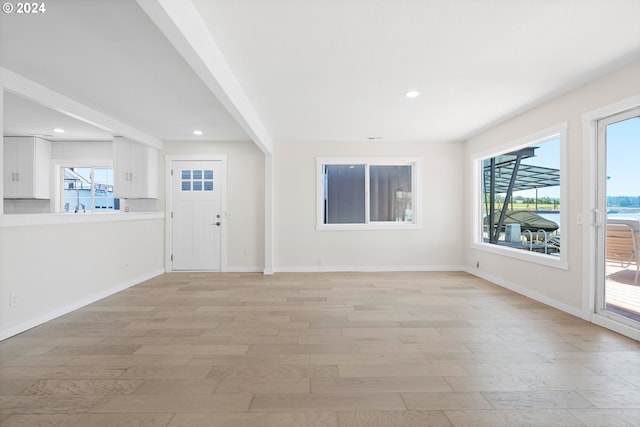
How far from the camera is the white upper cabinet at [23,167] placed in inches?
217

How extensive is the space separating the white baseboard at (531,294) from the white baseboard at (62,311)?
5803 mm

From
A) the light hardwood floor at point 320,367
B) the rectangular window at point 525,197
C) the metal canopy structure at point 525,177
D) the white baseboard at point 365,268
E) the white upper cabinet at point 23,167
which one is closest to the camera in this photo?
the light hardwood floor at point 320,367

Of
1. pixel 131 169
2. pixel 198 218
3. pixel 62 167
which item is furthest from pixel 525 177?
pixel 62 167

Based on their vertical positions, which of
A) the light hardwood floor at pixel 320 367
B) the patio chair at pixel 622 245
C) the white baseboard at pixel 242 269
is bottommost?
the light hardwood floor at pixel 320 367

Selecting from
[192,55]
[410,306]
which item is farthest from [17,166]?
[410,306]

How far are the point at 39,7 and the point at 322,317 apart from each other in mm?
3468

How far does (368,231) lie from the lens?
5.78 meters

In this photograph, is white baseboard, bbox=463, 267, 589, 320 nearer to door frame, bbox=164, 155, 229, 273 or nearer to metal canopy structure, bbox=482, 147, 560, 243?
metal canopy structure, bbox=482, 147, 560, 243

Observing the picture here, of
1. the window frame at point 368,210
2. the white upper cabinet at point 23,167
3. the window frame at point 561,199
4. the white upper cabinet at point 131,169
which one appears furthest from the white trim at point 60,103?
the window frame at point 561,199

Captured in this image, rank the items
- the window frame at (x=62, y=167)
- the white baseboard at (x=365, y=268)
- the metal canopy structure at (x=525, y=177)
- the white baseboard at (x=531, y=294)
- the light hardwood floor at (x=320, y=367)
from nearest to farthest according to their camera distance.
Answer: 1. the light hardwood floor at (x=320, y=367)
2. the white baseboard at (x=531, y=294)
3. the metal canopy structure at (x=525, y=177)
4. the white baseboard at (x=365, y=268)
5. the window frame at (x=62, y=167)

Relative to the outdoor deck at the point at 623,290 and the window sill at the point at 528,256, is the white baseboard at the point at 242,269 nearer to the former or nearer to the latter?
the window sill at the point at 528,256

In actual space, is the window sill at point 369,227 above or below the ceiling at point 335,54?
below

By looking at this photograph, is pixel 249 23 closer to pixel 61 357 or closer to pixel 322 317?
pixel 322 317

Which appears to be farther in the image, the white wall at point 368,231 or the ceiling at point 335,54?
the white wall at point 368,231
